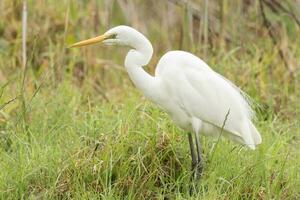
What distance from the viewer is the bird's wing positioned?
4.14 meters

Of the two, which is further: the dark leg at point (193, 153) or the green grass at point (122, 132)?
the dark leg at point (193, 153)

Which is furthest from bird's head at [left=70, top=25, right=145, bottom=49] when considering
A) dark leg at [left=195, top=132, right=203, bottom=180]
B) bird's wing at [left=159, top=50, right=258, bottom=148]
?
dark leg at [left=195, top=132, right=203, bottom=180]

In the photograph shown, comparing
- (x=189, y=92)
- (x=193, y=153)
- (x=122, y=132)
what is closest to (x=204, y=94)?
(x=189, y=92)

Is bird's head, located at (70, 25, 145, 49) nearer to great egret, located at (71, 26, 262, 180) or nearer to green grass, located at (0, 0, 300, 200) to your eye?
great egret, located at (71, 26, 262, 180)

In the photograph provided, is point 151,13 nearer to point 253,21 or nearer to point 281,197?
point 253,21

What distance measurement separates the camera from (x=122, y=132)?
434 centimetres

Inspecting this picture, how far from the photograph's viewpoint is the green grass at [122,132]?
4.07 m

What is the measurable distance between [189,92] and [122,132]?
16.9 inches

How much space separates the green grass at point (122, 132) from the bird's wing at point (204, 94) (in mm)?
179

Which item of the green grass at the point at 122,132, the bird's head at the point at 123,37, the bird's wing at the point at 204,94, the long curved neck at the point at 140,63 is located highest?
the bird's head at the point at 123,37

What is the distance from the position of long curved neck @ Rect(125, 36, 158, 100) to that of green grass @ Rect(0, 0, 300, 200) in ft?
1.13

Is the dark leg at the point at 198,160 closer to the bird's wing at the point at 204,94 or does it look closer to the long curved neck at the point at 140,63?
the bird's wing at the point at 204,94

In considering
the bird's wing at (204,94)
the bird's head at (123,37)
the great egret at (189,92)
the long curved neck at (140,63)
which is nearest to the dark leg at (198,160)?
the great egret at (189,92)

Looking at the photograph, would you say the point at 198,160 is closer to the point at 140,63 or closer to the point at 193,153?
the point at 193,153
